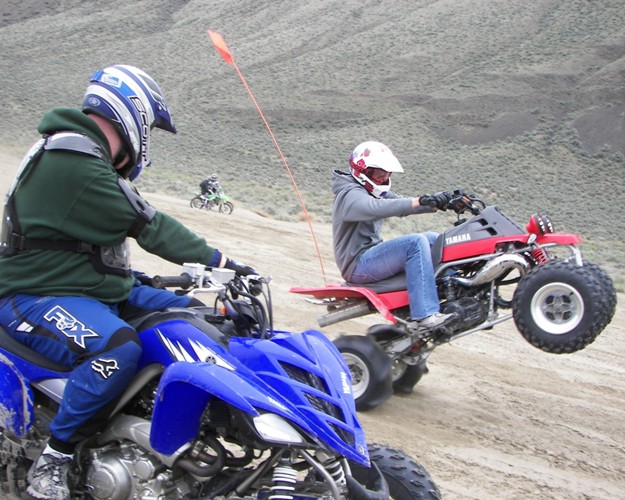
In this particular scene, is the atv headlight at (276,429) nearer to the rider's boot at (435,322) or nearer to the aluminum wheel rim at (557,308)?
the rider's boot at (435,322)

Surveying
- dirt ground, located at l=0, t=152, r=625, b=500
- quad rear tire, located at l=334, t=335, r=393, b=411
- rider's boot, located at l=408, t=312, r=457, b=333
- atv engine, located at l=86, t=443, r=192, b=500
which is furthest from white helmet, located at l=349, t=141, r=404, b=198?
atv engine, located at l=86, t=443, r=192, b=500

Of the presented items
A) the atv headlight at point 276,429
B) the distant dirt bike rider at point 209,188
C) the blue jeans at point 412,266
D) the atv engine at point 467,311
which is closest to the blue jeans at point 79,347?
the atv headlight at point 276,429

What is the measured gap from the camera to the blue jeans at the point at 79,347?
3641 mm

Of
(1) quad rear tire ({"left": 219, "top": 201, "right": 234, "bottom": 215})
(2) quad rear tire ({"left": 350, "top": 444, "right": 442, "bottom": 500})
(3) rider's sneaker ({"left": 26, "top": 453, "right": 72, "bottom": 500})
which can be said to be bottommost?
(1) quad rear tire ({"left": 219, "top": 201, "right": 234, "bottom": 215})

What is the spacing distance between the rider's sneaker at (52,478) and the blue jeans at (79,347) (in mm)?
67

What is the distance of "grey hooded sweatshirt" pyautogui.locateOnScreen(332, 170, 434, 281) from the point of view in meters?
6.67

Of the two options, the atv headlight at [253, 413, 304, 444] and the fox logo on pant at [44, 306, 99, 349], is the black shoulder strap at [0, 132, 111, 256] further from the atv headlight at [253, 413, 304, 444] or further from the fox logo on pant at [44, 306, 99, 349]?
the atv headlight at [253, 413, 304, 444]

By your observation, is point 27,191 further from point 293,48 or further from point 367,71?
point 293,48

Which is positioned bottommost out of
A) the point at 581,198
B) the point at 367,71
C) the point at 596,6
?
the point at 581,198

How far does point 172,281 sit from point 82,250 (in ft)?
1.47

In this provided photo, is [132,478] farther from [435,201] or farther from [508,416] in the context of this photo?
[508,416]

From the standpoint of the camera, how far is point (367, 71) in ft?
193

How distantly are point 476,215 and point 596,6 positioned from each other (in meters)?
58.9

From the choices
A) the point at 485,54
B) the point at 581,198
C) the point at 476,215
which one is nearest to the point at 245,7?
the point at 485,54
